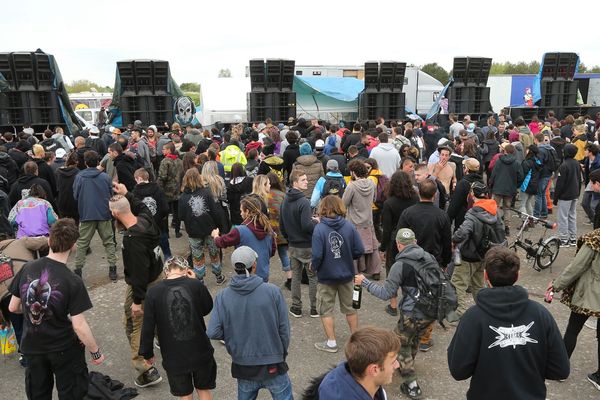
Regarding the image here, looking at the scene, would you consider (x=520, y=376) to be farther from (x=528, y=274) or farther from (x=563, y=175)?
(x=563, y=175)

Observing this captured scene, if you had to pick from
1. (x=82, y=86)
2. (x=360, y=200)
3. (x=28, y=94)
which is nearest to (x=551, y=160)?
(x=360, y=200)

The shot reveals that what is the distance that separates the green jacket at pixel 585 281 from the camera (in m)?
3.79

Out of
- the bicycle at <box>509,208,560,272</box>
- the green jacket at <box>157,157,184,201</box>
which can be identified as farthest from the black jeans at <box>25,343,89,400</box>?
the bicycle at <box>509,208,560,272</box>

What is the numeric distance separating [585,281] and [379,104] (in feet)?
43.4

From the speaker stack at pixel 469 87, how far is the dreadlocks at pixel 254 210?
14.0 m

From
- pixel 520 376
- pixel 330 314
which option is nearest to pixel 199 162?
pixel 330 314

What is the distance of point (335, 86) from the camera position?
18906 mm

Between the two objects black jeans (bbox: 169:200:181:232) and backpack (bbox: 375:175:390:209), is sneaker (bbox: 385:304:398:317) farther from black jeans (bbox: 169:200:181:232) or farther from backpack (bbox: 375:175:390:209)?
black jeans (bbox: 169:200:181:232)

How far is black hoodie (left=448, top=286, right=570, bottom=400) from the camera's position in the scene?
100 inches

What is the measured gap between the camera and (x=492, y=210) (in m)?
4.98

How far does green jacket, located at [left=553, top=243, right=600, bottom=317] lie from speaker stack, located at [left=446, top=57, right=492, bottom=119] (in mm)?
14034

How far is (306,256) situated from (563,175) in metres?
4.64

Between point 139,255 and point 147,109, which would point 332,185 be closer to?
point 139,255

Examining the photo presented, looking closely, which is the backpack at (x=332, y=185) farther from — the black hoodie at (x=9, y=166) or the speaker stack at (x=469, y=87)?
the speaker stack at (x=469, y=87)
